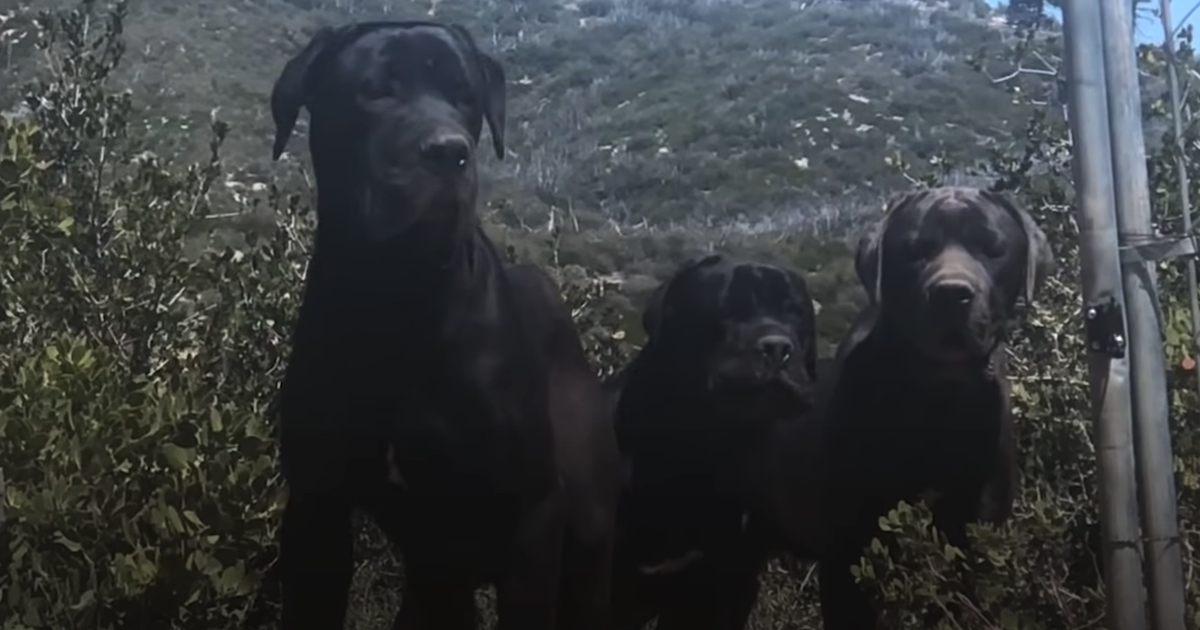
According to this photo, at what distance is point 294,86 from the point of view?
344 centimetres

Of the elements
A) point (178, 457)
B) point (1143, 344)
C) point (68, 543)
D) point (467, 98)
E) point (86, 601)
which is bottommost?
point (86, 601)

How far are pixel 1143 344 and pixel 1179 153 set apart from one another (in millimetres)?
795

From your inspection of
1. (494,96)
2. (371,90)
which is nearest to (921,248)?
(494,96)

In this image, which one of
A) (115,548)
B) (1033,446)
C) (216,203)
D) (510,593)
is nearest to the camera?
(510,593)

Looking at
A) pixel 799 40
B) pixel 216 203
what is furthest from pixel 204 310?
pixel 799 40

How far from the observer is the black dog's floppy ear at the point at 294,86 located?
344 centimetres

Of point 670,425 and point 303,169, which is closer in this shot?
point 670,425

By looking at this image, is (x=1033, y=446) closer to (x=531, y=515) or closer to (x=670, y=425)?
(x=670, y=425)

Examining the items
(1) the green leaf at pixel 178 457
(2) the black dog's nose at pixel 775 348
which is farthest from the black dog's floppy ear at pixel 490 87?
(1) the green leaf at pixel 178 457

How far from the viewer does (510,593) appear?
131 inches

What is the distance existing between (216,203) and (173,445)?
1.61 meters

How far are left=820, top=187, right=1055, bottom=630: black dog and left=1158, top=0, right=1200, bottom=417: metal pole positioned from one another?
0.44 m

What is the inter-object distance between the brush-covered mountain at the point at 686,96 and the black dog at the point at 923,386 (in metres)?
1.07

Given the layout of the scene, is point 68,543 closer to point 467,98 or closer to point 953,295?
point 467,98
